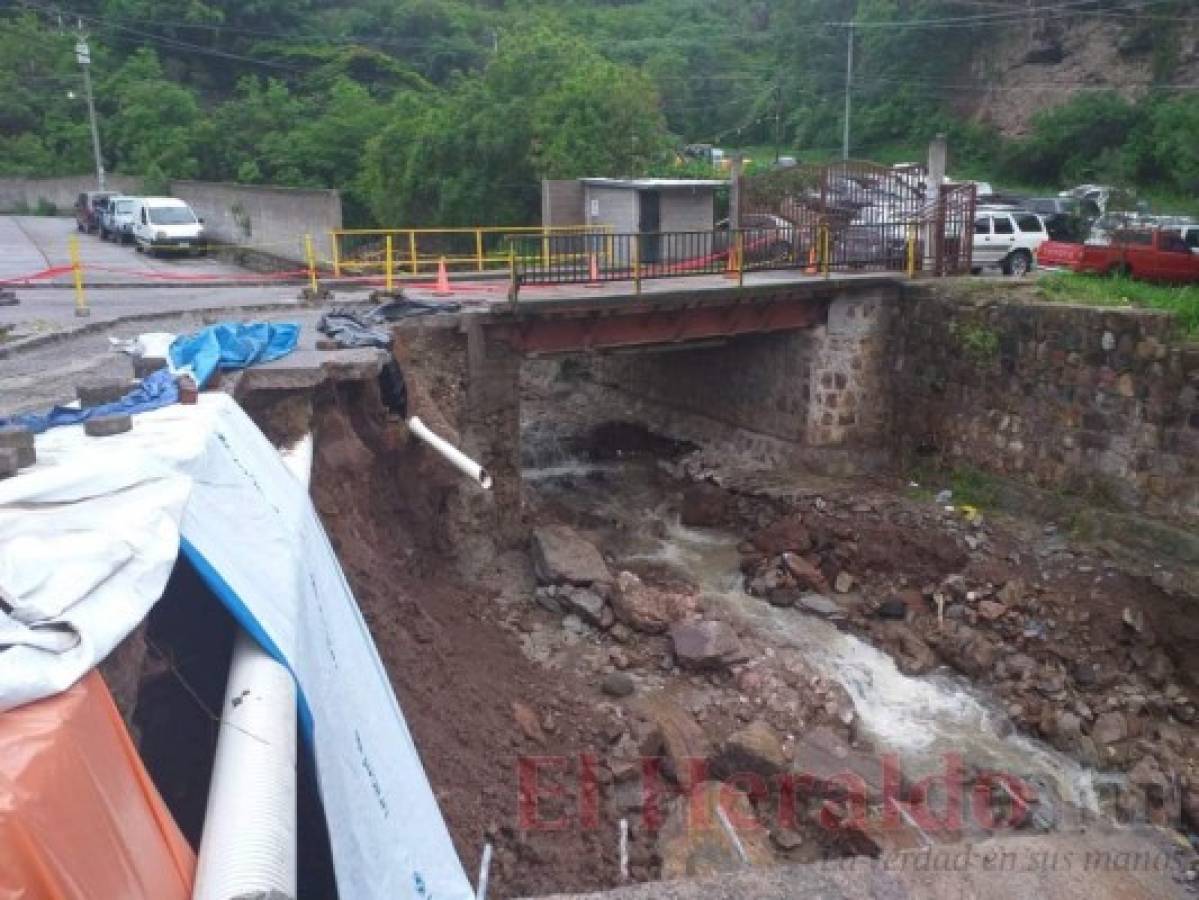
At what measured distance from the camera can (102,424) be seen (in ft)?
21.7

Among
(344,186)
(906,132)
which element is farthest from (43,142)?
(906,132)

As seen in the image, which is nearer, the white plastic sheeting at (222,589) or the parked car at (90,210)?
the white plastic sheeting at (222,589)

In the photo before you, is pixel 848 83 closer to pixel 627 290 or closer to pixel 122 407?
pixel 627 290

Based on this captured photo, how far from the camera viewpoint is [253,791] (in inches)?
147

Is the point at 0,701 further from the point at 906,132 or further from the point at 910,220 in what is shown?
the point at 906,132

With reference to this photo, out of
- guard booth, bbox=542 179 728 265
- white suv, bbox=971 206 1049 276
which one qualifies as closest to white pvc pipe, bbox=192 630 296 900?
guard booth, bbox=542 179 728 265

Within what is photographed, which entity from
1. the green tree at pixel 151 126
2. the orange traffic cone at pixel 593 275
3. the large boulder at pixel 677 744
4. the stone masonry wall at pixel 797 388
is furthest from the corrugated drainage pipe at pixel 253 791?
the green tree at pixel 151 126

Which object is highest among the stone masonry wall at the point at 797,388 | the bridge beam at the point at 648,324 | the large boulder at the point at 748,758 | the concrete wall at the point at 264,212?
the concrete wall at the point at 264,212

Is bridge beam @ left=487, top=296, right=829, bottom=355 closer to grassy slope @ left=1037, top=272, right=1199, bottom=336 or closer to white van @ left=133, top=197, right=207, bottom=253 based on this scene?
grassy slope @ left=1037, top=272, right=1199, bottom=336

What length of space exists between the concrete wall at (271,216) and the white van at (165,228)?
1750mm

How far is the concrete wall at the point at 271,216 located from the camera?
92.9 ft

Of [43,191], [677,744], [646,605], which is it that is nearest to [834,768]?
[677,744]

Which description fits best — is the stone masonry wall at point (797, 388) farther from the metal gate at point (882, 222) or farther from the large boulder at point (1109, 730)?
the large boulder at point (1109, 730)

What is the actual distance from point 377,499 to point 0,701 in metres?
9.75
